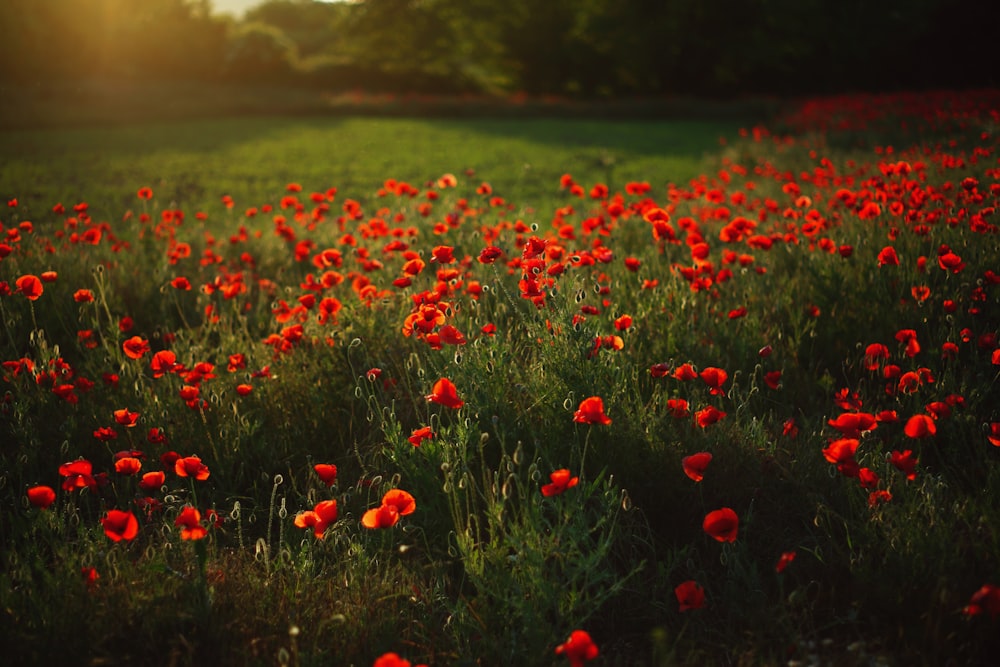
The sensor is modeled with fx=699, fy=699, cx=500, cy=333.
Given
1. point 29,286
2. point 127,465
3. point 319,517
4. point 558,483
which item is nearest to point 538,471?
point 558,483

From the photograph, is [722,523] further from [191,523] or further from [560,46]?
[560,46]

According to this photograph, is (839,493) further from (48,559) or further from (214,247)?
(214,247)

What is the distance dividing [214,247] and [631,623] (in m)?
5.20

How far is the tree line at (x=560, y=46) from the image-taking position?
1002 inches

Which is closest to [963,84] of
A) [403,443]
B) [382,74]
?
[382,74]

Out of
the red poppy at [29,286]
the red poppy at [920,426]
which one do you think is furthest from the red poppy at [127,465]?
the red poppy at [920,426]

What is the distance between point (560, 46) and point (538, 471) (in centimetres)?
3398

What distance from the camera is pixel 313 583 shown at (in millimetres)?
2064

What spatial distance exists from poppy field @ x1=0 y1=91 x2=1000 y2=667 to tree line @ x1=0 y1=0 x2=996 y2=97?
19653mm

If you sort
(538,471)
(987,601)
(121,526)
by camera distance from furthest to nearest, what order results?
(538,471) → (121,526) → (987,601)

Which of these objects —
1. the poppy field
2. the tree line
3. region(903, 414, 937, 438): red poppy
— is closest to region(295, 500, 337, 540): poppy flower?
the poppy field

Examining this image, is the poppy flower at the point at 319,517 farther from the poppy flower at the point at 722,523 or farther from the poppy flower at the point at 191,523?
the poppy flower at the point at 722,523

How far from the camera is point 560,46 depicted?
32.9 meters

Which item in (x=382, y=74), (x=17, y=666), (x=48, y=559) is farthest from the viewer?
(x=382, y=74)
